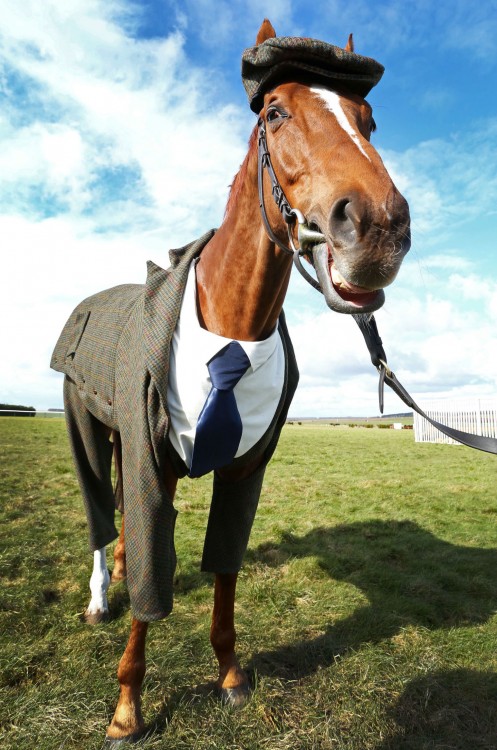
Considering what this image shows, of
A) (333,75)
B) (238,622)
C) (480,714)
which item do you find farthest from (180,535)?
(333,75)

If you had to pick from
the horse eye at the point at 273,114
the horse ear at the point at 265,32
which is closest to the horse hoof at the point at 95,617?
the horse eye at the point at 273,114

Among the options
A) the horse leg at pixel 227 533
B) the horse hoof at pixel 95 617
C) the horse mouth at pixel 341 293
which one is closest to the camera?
the horse mouth at pixel 341 293

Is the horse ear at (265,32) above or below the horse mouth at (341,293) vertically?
above

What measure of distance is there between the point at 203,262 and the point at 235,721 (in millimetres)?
2542

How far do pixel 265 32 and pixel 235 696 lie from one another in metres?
3.61

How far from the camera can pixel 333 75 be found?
2168 mm

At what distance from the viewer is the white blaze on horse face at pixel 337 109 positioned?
190 cm

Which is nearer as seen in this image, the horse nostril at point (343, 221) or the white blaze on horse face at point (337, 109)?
the horse nostril at point (343, 221)

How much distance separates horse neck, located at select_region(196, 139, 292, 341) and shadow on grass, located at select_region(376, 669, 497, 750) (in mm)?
2257

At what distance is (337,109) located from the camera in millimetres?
2049

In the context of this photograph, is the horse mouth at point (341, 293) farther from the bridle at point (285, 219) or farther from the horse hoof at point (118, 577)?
the horse hoof at point (118, 577)

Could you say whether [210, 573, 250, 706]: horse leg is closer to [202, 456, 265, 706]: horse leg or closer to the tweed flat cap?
[202, 456, 265, 706]: horse leg

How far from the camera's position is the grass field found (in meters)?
2.63

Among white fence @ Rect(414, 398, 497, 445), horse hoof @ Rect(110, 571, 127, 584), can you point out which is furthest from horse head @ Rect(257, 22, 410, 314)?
white fence @ Rect(414, 398, 497, 445)
